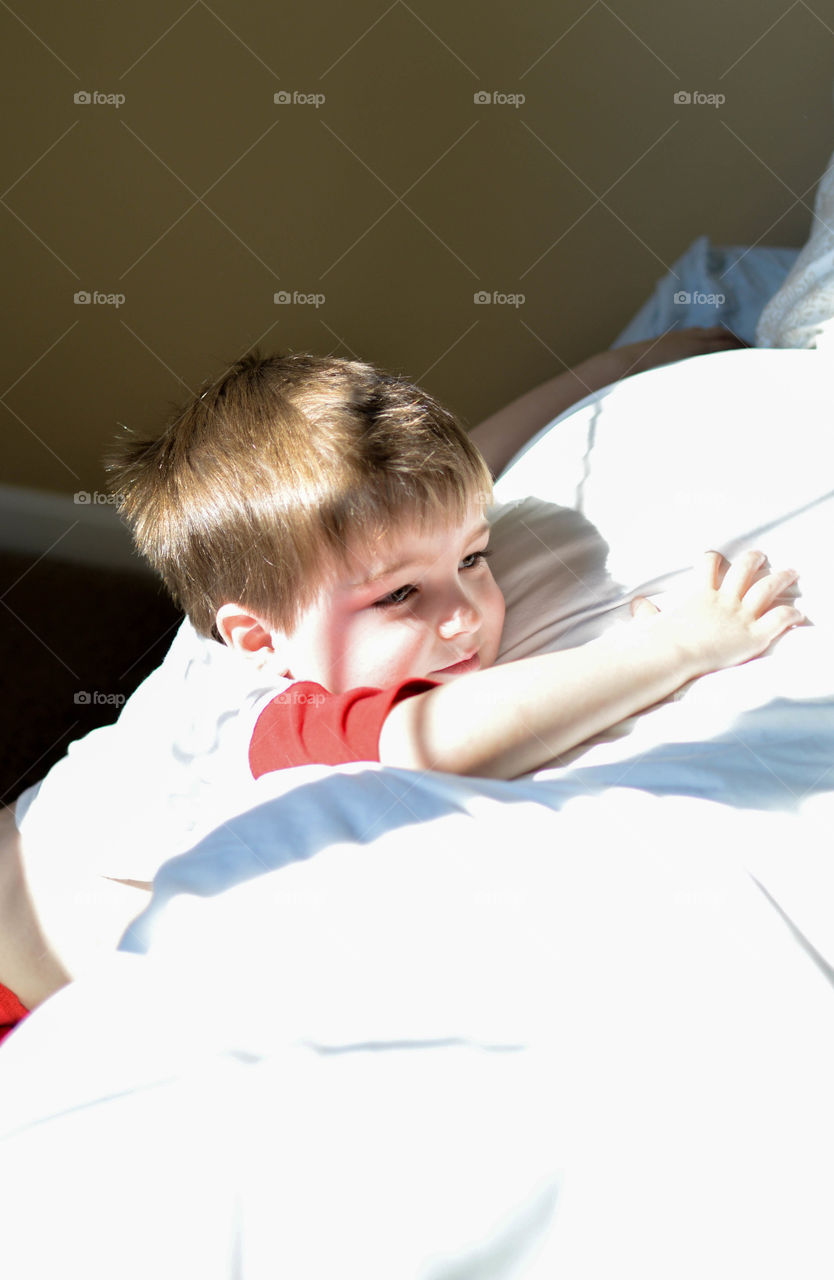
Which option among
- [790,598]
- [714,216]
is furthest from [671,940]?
[714,216]

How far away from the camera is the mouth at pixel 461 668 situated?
976 mm

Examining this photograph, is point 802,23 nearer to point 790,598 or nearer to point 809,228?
point 809,228

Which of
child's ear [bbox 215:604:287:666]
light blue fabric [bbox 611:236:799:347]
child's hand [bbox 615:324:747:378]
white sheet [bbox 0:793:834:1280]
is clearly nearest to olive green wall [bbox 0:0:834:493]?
light blue fabric [bbox 611:236:799:347]

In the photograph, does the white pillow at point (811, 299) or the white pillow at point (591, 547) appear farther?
the white pillow at point (811, 299)

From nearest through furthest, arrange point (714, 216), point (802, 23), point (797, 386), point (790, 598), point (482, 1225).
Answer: point (482, 1225), point (790, 598), point (797, 386), point (802, 23), point (714, 216)

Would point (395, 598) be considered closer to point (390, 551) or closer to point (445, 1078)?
point (390, 551)

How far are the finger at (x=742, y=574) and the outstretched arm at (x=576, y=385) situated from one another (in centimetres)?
49

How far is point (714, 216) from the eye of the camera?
1668 mm

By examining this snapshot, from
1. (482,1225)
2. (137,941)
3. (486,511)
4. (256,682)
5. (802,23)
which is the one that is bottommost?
(482,1225)

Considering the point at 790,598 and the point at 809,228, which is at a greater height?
the point at 809,228

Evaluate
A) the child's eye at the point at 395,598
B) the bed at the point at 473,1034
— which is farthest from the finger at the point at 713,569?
the child's eye at the point at 395,598

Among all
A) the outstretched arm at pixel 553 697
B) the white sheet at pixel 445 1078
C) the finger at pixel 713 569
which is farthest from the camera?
the finger at pixel 713 569

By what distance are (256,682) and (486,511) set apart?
0.30m

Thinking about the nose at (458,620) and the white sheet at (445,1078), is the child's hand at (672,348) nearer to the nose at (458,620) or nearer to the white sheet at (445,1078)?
the nose at (458,620)
